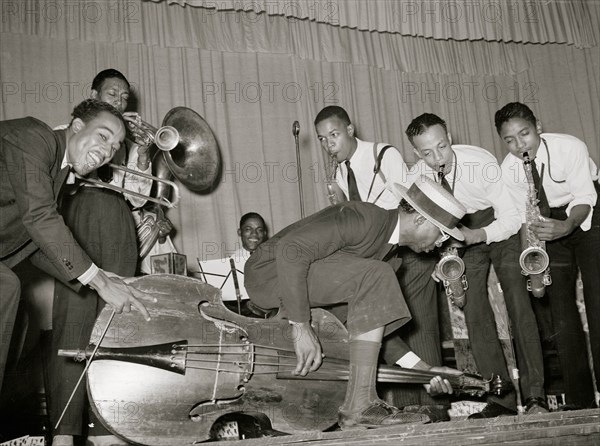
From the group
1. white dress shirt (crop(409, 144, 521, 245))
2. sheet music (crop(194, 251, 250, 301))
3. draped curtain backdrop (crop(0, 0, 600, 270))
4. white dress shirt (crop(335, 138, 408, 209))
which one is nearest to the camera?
white dress shirt (crop(409, 144, 521, 245))

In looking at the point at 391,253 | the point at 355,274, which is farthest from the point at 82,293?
the point at 391,253

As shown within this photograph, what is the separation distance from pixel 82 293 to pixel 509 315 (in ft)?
9.02

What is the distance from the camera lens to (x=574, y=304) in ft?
14.4

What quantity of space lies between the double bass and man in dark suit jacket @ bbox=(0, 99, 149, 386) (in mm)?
154

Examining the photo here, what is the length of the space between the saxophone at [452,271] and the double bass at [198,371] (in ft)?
3.54

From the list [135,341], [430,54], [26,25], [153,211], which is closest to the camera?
[135,341]

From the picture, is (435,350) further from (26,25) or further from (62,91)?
(26,25)

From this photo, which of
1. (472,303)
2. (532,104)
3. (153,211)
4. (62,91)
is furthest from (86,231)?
(532,104)

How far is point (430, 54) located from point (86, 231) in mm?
6205

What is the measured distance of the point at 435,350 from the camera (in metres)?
4.49

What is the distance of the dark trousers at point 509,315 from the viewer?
407cm

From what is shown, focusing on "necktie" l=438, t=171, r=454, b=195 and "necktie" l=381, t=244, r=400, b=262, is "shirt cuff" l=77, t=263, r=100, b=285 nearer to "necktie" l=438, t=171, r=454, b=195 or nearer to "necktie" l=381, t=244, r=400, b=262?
"necktie" l=381, t=244, r=400, b=262

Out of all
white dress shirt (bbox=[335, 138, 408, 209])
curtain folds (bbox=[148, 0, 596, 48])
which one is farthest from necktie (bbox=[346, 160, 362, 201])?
curtain folds (bbox=[148, 0, 596, 48])

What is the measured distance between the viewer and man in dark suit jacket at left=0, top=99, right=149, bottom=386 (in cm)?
296
